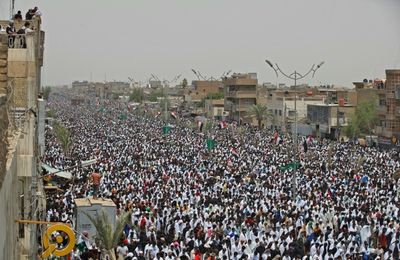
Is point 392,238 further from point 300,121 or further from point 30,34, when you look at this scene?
point 300,121

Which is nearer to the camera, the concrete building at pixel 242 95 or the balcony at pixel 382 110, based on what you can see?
the balcony at pixel 382 110

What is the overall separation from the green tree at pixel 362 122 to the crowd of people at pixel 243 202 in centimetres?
1665

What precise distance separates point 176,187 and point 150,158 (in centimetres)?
1109

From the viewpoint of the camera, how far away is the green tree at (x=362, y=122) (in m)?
57.9

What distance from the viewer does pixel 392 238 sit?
1738 centimetres

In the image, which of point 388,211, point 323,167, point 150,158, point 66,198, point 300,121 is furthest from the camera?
point 300,121

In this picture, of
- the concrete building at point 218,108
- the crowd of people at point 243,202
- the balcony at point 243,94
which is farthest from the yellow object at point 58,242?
the concrete building at point 218,108

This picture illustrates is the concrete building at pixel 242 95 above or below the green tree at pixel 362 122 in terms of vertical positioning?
above

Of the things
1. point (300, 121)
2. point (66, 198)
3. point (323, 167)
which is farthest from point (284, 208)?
point (300, 121)

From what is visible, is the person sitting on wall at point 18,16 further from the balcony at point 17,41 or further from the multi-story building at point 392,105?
the multi-story building at point 392,105

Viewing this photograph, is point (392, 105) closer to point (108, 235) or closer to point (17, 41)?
point (108, 235)

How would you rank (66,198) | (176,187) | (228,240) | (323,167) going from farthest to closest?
(323,167) < (176,187) < (66,198) < (228,240)

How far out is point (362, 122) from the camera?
58.7m

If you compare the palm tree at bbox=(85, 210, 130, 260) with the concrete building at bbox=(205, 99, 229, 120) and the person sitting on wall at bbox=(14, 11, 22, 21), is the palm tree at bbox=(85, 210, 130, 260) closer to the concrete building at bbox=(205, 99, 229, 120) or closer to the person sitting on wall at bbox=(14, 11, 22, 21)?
the person sitting on wall at bbox=(14, 11, 22, 21)
